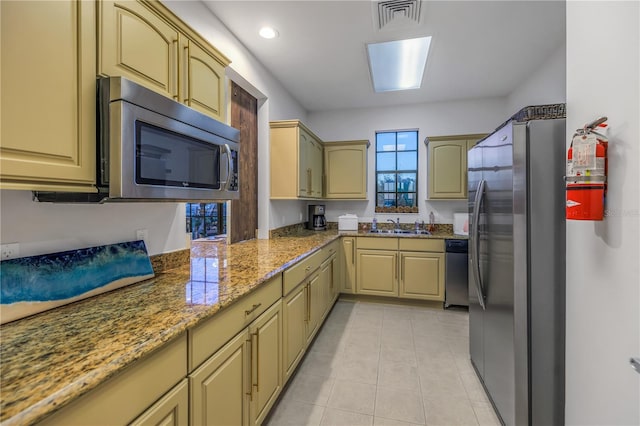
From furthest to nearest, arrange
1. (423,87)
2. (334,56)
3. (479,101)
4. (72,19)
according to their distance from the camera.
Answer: (479,101), (423,87), (334,56), (72,19)

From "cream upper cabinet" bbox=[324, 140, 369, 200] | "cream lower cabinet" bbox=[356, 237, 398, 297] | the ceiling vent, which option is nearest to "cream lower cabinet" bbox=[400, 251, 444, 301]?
"cream lower cabinet" bbox=[356, 237, 398, 297]

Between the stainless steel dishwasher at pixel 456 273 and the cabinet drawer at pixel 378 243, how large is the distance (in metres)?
0.62

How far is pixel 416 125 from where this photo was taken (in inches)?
163

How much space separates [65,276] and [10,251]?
0.62ft

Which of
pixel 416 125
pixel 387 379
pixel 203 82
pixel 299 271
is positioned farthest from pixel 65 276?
pixel 416 125

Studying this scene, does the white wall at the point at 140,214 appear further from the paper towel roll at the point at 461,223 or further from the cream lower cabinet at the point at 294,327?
the paper towel roll at the point at 461,223

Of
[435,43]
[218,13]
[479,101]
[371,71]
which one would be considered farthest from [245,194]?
[479,101]

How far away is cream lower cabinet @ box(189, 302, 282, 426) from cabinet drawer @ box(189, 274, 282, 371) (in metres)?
0.03

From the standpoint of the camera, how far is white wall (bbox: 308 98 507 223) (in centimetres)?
393

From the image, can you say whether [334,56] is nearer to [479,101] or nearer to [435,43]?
[435,43]

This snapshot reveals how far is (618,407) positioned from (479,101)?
3.87 m

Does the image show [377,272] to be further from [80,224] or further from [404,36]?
[80,224]

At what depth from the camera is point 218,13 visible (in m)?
2.16

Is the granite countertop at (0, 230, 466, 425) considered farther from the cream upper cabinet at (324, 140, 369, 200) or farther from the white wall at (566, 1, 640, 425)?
the cream upper cabinet at (324, 140, 369, 200)
